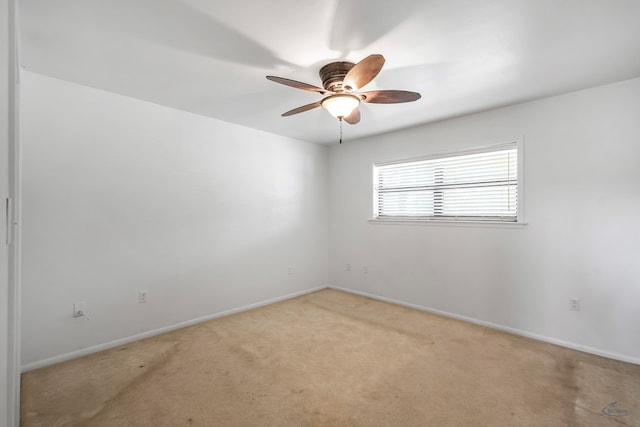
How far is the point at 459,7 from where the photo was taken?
1623 millimetres

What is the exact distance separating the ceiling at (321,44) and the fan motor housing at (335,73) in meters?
0.06

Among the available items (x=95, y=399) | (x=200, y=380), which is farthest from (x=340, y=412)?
(x=95, y=399)

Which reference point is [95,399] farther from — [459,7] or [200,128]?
[459,7]

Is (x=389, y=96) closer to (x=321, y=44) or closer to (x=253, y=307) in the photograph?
(x=321, y=44)

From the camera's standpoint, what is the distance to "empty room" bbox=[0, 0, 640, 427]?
5.91ft

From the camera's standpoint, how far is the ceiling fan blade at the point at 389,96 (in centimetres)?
208

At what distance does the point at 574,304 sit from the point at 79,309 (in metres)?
4.51

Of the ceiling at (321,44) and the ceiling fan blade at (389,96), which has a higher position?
the ceiling at (321,44)

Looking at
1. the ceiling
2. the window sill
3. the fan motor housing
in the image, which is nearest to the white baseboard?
the window sill

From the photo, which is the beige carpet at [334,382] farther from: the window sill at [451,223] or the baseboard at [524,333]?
the window sill at [451,223]

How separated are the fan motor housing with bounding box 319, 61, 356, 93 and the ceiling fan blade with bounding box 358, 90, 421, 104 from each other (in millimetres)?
189

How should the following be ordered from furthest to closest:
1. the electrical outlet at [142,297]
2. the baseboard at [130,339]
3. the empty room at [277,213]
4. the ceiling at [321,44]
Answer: the electrical outlet at [142,297] → the baseboard at [130,339] → the empty room at [277,213] → the ceiling at [321,44]

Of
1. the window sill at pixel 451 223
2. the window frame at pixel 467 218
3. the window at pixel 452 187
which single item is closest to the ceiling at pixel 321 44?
the window frame at pixel 467 218

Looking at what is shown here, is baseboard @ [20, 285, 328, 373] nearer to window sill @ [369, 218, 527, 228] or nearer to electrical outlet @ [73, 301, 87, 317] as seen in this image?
electrical outlet @ [73, 301, 87, 317]
